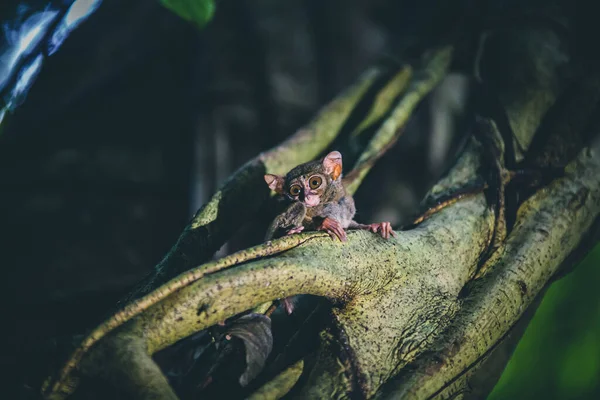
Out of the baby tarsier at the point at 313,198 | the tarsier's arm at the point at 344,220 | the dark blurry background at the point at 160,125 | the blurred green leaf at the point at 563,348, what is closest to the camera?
the blurred green leaf at the point at 563,348

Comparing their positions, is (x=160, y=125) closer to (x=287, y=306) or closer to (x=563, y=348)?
(x=287, y=306)

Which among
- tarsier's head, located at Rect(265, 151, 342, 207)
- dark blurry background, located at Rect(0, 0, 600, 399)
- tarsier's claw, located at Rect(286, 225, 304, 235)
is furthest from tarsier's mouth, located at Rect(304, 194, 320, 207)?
dark blurry background, located at Rect(0, 0, 600, 399)

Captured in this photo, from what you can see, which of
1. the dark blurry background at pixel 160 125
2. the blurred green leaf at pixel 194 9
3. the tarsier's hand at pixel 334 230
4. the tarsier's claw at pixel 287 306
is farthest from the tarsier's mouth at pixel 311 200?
the dark blurry background at pixel 160 125

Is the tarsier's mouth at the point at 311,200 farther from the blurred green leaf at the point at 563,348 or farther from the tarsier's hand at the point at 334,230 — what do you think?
the blurred green leaf at the point at 563,348

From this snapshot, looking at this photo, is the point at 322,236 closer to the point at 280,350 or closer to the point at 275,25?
the point at 280,350

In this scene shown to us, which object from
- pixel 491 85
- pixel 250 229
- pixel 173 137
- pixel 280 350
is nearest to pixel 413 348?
pixel 280 350

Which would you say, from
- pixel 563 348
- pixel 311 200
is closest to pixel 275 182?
pixel 311 200
